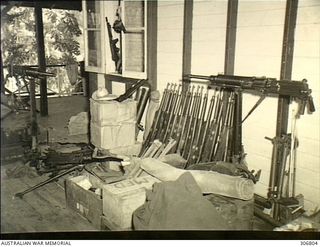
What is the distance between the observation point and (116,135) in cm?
198

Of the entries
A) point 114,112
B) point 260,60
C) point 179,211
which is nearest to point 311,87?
point 260,60

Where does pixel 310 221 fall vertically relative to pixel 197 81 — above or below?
below

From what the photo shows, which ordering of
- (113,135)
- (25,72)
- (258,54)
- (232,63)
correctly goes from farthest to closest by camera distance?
(113,135)
(232,63)
(258,54)
(25,72)

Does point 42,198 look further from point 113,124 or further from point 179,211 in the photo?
point 179,211

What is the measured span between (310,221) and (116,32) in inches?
49.0

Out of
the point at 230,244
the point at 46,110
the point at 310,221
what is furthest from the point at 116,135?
the point at 310,221

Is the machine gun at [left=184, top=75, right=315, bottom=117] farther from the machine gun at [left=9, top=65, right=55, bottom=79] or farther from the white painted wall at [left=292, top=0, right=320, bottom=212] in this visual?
the machine gun at [left=9, top=65, right=55, bottom=79]

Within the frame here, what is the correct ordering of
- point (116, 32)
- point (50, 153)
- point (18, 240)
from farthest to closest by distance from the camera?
1. point (50, 153)
2. point (116, 32)
3. point (18, 240)

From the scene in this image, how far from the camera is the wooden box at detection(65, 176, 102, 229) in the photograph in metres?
1.72

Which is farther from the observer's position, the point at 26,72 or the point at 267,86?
the point at 267,86

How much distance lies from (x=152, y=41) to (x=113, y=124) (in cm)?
51

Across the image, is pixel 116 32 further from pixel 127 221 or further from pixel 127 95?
pixel 127 221

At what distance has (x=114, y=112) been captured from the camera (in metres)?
2.00

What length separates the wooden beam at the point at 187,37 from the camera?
181 cm
